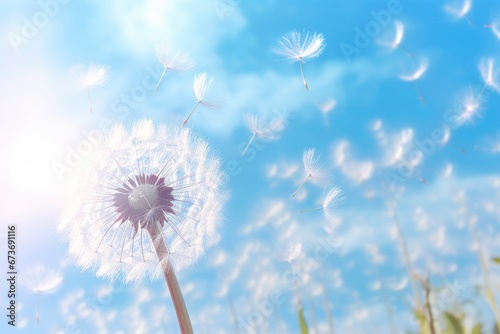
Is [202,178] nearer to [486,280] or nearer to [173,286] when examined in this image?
[173,286]

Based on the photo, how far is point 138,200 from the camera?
3107 millimetres

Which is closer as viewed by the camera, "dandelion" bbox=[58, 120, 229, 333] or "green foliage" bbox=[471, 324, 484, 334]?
"dandelion" bbox=[58, 120, 229, 333]

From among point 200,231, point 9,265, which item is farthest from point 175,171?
point 9,265

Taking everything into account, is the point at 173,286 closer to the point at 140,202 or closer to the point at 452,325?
the point at 140,202

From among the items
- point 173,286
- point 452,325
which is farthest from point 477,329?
point 173,286

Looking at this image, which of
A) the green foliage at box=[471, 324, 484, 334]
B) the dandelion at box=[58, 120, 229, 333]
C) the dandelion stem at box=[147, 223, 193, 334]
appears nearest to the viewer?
the dandelion stem at box=[147, 223, 193, 334]

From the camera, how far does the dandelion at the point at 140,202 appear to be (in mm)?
3195

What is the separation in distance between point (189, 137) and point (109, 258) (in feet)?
3.09

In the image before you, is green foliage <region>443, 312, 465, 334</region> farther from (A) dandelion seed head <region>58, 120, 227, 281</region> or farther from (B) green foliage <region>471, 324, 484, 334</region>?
(A) dandelion seed head <region>58, 120, 227, 281</region>

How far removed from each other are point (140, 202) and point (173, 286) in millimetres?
704

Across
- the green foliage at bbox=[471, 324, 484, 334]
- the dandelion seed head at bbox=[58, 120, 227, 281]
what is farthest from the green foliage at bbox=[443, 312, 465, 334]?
the dandelion seed head at bbox=[58, 120, 227, 281]

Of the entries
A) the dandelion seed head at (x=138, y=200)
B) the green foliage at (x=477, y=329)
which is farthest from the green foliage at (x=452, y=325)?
the dandelion seed head at (x=138, y=200)

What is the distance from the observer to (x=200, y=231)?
137 inches

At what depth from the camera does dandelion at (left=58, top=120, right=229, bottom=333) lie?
320cm
